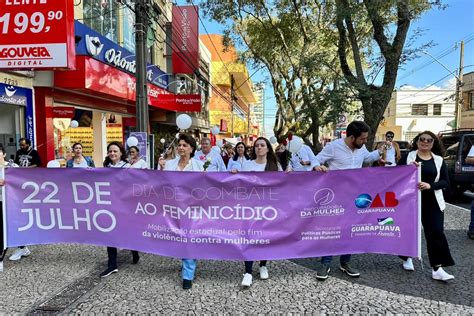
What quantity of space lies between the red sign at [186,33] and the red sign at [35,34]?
12.7 meters

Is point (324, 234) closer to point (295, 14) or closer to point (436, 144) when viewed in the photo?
point (436, 144)

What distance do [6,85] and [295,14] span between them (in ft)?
45.7

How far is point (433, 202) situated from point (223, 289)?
8.52 ft

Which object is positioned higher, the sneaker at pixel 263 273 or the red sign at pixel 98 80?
the red sign at pixel 98 80

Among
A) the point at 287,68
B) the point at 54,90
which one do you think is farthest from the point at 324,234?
the point at 287,68

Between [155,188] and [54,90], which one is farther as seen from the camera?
[54,90]

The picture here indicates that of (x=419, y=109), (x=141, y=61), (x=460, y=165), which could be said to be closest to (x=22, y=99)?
(x=141, y=61)

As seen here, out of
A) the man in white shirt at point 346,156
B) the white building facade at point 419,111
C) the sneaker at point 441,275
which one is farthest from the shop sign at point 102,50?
the white building facade at point 419,111

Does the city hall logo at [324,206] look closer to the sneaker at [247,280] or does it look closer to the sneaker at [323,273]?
the sneaker at [323,273]

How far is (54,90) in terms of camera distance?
38.9 feet

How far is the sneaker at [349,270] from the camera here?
185 inches

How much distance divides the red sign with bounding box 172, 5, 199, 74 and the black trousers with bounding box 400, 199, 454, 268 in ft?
56.7

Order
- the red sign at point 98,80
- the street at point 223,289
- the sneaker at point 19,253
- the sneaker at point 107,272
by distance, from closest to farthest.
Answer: the street at point 223,289
the sneaker at point 107,272
the sneaker at point 19,253
the red sign at point 98,80

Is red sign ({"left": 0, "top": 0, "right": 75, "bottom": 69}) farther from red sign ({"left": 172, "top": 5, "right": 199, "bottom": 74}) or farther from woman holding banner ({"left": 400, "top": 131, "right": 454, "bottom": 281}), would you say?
red sign ({"left": 172, "top": 5, "right": 199, "bottom": 74})
